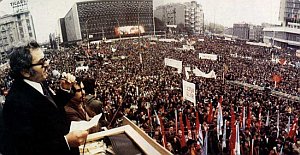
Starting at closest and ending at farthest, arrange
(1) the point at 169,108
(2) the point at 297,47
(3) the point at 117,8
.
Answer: (1) the point at 169,108
(3) the point at 117,8
(2) the point at 297,47

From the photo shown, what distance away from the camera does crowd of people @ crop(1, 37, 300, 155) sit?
11.1 ft

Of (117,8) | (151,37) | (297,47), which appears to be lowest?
(297,47)

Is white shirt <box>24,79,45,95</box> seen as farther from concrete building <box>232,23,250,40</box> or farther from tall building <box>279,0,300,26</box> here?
concrete building <box>232,23,250,40</box>

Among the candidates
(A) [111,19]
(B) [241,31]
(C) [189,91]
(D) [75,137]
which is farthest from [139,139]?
(B) [241,31]

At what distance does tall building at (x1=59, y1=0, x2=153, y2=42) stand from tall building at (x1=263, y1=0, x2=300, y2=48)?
7.49 metres

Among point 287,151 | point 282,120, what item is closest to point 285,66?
point 282,120

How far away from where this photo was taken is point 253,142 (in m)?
3.24

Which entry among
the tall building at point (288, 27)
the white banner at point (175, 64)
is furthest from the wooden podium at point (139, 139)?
the tall building at point (288, 27)

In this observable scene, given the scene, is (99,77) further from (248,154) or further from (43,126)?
(43,126)

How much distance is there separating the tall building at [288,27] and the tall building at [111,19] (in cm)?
749

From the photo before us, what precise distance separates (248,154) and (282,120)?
1394 mm

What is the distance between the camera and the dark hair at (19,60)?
2.63 ft

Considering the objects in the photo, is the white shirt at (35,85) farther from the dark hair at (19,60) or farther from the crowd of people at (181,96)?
the crowd of people at (181,96)

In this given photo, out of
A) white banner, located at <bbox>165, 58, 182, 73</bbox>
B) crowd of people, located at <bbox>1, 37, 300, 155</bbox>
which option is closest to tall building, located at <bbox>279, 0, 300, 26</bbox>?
crowd of people, located at <bbox>1, 37, 300, 155</bbox>
